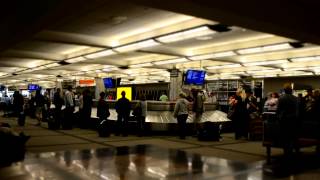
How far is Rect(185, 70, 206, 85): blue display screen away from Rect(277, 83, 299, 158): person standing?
427 inches

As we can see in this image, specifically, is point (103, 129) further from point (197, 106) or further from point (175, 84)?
point (175, 84)

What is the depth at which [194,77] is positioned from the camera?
18.5 meters

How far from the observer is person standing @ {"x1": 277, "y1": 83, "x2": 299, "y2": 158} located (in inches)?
294

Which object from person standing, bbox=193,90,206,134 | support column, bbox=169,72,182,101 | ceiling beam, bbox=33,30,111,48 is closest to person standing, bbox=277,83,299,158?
person standing, bbox=193,90,206,134

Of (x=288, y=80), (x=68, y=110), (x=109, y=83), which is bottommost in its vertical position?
(x=68, y=110)

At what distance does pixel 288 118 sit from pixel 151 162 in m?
3.06

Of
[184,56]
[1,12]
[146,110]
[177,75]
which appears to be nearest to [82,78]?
[177,75]

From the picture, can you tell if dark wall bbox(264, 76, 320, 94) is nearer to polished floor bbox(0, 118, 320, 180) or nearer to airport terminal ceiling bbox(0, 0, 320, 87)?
airport terminal ceiling bbox(0, 0, 320, 87)

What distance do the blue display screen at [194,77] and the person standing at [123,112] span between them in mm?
6237

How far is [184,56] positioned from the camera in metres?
16.5

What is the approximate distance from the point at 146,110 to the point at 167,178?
7796 mm

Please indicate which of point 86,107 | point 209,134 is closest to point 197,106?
point 209,134

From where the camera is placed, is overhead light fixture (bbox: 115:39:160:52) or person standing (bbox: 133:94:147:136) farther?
person standing (bbox: 133:94:147:136)

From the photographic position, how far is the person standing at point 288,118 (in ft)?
24.5
